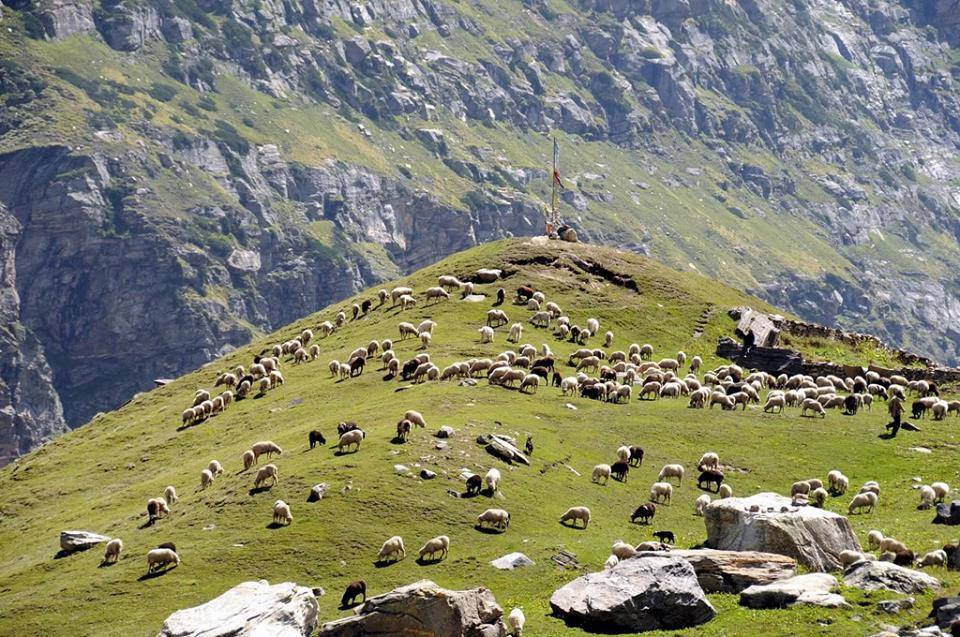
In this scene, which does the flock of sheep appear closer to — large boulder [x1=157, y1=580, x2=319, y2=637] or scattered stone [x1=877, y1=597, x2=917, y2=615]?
large boulder [x1=157, y1=580, x2=319, y2=637]

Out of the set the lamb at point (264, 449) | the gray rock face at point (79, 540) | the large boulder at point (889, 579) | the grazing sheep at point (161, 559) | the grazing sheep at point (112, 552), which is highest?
the large boulder at point (889, 579)

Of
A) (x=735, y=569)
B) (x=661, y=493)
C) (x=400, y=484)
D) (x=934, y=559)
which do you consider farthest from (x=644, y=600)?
(x=661, y=493)

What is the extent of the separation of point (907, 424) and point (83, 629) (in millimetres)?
48346

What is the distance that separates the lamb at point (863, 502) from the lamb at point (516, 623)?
2139 centimetres

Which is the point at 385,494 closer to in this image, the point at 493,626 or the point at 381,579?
the point at 381,579

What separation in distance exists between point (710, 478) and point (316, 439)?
64.4 feet

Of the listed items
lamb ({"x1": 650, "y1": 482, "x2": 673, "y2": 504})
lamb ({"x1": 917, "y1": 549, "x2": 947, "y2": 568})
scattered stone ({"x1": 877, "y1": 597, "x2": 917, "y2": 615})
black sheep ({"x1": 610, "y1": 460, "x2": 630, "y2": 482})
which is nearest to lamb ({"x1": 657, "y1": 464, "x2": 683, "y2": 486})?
black sheep ({"x1": 610, "y1": 460, "x2": 630, "y2": 482})

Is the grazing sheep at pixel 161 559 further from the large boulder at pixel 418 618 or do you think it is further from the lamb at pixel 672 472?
the lamb at pixel 672 472

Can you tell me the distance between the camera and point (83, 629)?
4800 cm

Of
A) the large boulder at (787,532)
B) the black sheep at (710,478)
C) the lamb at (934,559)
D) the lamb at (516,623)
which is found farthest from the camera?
the black sheep at (710,478)

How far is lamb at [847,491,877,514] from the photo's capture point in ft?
182

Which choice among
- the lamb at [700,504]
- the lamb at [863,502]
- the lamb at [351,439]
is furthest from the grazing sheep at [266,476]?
the lamb at [863,502]

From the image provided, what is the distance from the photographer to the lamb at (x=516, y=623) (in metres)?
39.4

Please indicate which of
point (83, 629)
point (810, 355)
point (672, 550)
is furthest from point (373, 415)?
point (810, 355)
